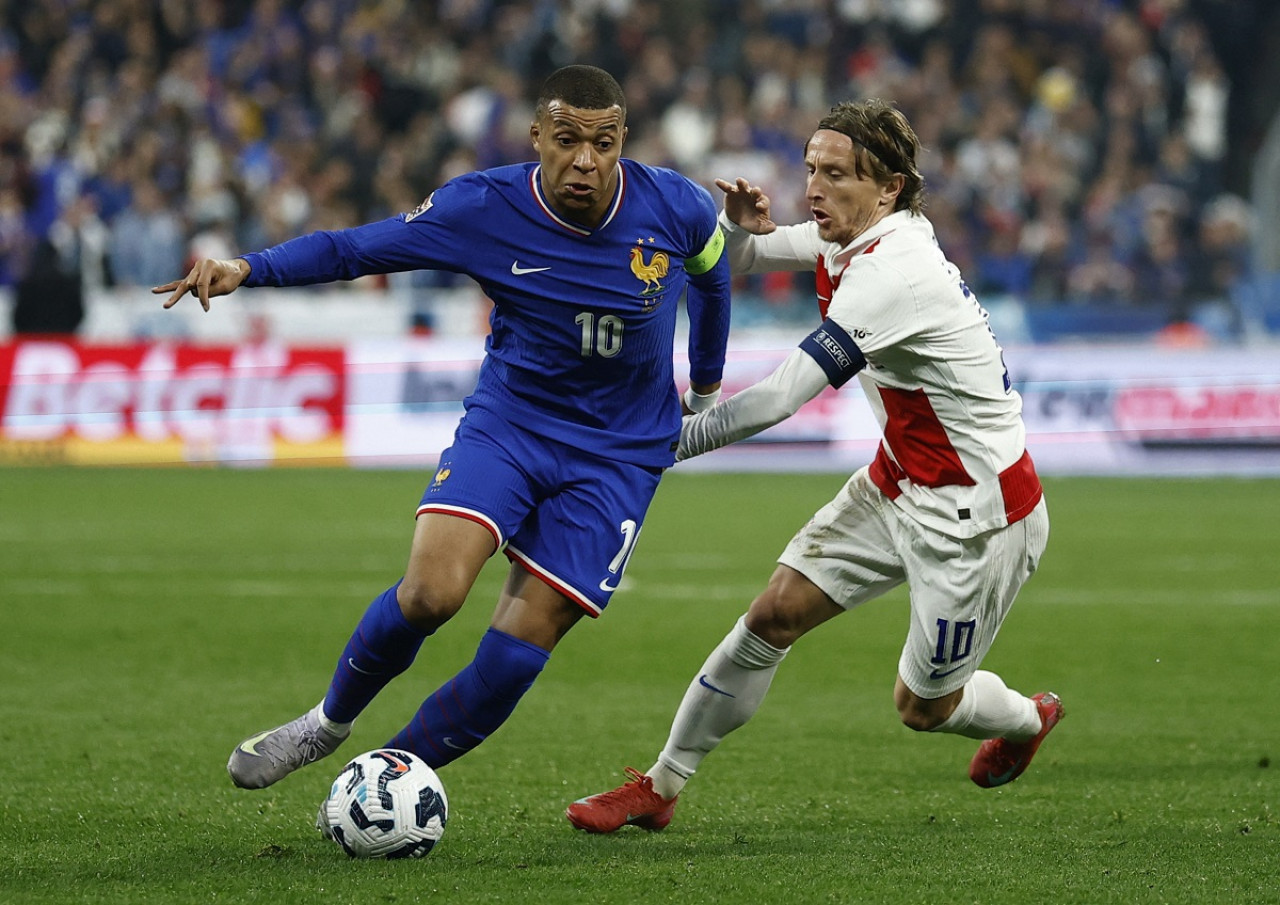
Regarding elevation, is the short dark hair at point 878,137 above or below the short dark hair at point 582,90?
below

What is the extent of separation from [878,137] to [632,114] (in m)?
15.7

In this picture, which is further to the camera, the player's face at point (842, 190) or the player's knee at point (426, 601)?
the player's face at point (842, 190)

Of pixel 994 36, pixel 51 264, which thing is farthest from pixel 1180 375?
pixel 51 264

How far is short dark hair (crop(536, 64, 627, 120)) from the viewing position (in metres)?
4.92

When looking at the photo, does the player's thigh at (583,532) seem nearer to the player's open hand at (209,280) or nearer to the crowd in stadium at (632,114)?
the player's open hand at (209,280)

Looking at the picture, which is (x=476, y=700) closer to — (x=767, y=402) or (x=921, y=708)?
(x=767, y=402)

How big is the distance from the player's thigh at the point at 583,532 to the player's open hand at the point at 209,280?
3.32ft

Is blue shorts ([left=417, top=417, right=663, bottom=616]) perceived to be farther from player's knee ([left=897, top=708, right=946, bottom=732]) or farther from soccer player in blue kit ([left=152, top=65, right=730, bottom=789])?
player's knee ([left=897, top=708, right=946, bottom=732])

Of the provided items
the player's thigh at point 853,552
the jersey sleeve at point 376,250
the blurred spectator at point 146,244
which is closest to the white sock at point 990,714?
the player's thigh at point 853,552

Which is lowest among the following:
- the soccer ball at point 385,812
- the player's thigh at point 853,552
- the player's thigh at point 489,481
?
the soccer ball at point 385,812

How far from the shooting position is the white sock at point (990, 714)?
17.7 feet

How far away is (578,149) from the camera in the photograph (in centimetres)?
495

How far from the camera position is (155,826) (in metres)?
5.12

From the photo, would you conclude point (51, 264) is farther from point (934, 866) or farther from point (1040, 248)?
point (934, 866)
